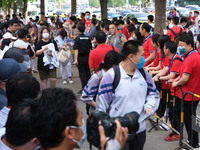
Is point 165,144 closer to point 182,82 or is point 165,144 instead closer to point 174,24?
point 182,82

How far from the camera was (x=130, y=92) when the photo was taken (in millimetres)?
4074

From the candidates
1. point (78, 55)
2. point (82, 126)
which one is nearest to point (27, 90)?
point (82, 126)

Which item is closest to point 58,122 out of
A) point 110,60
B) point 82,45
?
point 110,60

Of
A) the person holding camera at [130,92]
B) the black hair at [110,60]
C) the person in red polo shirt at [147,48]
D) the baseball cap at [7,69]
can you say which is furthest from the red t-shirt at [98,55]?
the baseball cap at [7,69]

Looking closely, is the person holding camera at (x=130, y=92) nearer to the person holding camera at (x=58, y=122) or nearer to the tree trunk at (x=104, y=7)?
the person holding camera at (x=58, y=122)

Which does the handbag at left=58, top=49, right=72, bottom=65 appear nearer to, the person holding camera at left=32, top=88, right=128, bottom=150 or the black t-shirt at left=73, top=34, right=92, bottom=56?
the black t-shirt at left=73, top=34, right=92, bottom=56

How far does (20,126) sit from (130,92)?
5.80 ft

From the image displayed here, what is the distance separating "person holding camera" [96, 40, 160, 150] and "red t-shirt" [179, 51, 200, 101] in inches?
60.1

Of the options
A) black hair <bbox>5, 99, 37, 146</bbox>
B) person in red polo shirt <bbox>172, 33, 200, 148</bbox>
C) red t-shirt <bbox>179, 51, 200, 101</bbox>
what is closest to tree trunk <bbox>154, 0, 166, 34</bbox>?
person in red polo shirt <bbox>172, 33, 200, 148</bbox>

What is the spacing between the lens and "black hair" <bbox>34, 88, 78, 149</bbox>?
225 cm

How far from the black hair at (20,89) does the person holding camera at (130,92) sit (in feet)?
3.38

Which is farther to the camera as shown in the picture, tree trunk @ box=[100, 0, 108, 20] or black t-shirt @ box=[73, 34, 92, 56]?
tree trunk @ box=[100, 0, 108, 20]

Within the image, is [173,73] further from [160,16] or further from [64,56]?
[160,16]

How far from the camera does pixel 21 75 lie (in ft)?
11.4
